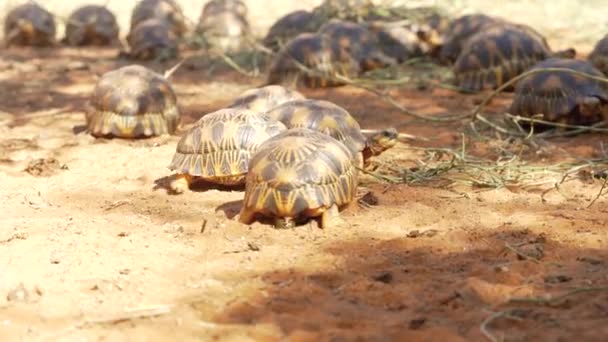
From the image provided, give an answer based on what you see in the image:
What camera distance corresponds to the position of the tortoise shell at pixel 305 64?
28.3 feet

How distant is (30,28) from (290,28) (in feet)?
12.0

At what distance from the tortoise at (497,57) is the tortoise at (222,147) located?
11.7ft

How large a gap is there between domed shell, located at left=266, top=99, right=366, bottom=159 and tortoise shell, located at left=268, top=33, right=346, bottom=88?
307cm

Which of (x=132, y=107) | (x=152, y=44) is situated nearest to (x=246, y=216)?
(x=132, y=107)

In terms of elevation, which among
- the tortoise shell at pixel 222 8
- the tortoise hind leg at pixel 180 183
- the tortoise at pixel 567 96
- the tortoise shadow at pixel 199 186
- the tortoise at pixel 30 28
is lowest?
the tortoise at pixel 30 28

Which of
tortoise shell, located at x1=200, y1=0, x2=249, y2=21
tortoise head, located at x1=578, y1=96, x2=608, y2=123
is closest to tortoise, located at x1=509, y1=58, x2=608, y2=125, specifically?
tortoise head, located at x1=578, y1=96, x2=608, y2=123

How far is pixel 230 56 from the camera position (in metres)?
10.3

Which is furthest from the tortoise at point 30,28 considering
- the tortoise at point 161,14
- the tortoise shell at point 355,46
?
the tortoise shell at point 355,46

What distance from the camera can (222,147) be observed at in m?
5.05

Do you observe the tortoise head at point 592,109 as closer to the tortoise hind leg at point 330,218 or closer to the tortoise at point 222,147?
the tortoise at point 222,147

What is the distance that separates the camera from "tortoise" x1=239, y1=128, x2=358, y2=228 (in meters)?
4.31

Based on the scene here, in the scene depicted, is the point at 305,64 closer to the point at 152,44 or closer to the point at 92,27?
the point at 152,44

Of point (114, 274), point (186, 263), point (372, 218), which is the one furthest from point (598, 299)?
point (114, 274)

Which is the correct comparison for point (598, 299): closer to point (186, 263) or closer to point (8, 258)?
point (186, 263)
